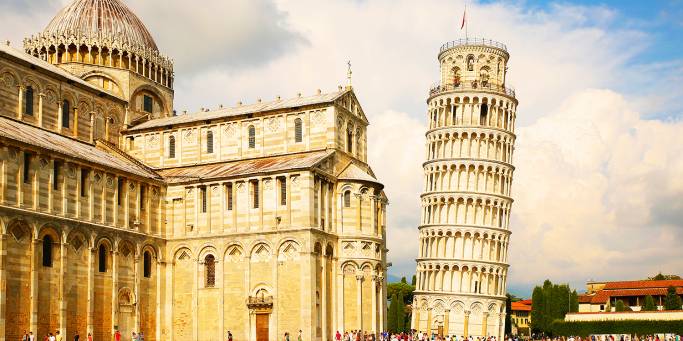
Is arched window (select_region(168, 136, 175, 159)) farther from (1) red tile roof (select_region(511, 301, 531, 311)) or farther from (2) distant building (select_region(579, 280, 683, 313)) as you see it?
(1) red tile roof (select_region(511, 301, 531, 311))

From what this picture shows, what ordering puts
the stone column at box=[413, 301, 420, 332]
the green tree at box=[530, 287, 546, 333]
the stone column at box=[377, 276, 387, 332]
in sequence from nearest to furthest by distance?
the stone column at box=[377, 276, 387, 332] → the stone column at box=[413, 301, 420, 332] → the green tree at box=[530, 287, 546, 333]

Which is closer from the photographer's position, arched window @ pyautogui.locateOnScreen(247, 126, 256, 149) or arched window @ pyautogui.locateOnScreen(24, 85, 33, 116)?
arched window @ pyautogui.locateOnScreen(24, 85, 33, 116)

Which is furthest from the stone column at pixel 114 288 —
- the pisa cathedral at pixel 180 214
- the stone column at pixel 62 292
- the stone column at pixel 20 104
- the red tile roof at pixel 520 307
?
the red tile roof at pixel 520 307

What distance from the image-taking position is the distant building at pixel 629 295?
108 m

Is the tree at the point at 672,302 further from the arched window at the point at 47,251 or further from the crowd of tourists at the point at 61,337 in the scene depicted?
the arched window at the point at 47,251

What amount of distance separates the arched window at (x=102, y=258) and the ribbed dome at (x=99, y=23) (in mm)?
20504

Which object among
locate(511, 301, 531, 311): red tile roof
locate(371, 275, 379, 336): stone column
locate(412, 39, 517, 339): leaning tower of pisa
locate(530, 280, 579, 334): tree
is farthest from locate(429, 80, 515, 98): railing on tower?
locate(511, 301, 531, 311): red tile roof

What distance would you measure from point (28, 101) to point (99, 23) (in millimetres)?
12650

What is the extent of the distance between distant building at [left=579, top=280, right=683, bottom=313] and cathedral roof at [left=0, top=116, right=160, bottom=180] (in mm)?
67860

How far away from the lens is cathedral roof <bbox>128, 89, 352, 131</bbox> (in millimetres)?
60938

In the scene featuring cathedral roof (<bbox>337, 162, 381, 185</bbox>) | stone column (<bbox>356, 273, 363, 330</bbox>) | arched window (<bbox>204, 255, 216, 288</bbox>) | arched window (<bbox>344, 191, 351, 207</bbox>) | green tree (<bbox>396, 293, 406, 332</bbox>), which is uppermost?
cathedral roof (<bbox>337, 162, 381, 185</bbox>)

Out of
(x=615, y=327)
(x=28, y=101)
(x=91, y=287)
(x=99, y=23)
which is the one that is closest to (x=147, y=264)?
(x=91, y=287)

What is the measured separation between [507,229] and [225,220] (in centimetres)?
4089

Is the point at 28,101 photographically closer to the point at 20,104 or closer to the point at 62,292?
the point at 20,104
